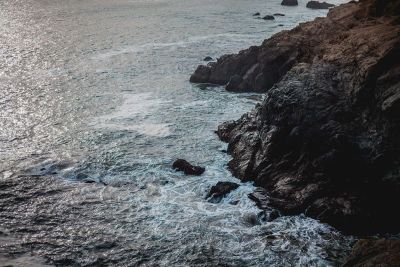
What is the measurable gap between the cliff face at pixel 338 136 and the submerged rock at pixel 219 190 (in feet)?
5.21

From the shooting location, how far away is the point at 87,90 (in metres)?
44.2

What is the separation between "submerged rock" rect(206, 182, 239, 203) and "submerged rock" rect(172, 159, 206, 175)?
8.31ft

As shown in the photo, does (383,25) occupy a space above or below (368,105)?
above

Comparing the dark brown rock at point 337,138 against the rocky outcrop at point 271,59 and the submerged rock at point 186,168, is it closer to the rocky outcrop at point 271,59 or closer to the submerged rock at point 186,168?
the submerged rock at point 186,168

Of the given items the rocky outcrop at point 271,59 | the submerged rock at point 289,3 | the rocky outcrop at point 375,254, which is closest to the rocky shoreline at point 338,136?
the rocky outcrop at point 375,254

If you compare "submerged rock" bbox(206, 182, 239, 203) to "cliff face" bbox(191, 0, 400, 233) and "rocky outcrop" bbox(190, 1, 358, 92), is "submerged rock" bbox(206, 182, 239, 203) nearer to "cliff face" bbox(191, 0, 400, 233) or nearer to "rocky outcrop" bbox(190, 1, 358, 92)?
"cliff face" bbox(191, 0, 400, 233)

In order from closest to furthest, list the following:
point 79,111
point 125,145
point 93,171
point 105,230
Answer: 1. point 105,230
2. point 93,171
3. point 125,145
4. point 79,111

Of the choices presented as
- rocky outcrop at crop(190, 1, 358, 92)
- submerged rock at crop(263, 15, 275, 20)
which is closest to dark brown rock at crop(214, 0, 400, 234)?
rocky outcrop at crop(190, 1, 358, 92)

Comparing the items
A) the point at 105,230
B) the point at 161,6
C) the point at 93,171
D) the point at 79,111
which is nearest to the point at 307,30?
the point at 79,111

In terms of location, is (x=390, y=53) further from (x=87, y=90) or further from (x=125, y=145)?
(x=87, y=90)

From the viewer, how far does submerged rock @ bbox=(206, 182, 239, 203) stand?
23.5 metres

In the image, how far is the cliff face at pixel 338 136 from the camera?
20484mm

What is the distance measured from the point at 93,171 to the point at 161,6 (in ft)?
288

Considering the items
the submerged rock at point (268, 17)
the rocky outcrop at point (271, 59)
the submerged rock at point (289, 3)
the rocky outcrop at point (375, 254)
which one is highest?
the submerged rock at point (289, 3)
